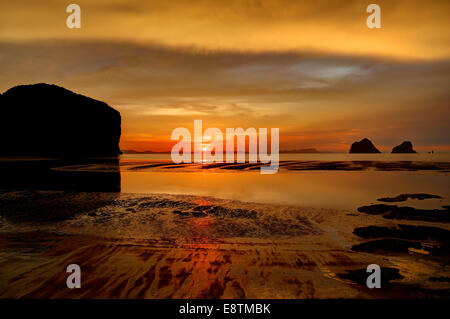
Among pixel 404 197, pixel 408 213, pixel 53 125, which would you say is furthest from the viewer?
pixel 53 125

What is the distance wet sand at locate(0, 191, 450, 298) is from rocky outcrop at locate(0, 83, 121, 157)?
147592 millimetres

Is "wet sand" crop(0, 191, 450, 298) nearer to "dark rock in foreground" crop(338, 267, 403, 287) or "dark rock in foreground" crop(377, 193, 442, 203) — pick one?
"dark rock in foreground" crop(338, 267, 403, 287)

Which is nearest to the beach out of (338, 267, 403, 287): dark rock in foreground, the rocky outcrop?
(338, 267, 403, 287): dark rock in foreground

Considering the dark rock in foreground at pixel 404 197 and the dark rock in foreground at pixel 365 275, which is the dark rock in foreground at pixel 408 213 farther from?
the dark rock in foreground at pixel 365 275

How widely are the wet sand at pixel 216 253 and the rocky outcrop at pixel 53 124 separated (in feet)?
484

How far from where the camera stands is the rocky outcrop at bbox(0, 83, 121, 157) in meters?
130

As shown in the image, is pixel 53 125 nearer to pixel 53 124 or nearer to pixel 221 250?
pixel 53 124

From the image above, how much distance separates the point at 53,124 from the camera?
13825cm

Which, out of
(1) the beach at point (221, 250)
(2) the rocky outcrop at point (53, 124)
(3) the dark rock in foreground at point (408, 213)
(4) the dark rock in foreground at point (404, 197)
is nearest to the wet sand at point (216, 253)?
(1) the beach at point (221, 250)

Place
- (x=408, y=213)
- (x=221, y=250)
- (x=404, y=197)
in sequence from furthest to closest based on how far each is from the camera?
(x=404, y=197) < (x=408, y=213) < (x=221, y=250)

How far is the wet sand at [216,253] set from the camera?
5125 mm

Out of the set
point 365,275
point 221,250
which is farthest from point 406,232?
point 221,250

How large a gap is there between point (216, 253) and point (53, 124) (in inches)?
6533
